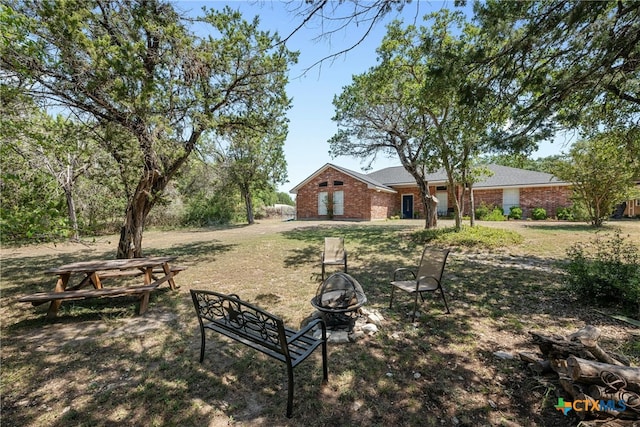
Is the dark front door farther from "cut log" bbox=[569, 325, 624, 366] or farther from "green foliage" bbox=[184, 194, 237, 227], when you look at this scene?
"cut log" bbox=[569, 325, 624, 366]

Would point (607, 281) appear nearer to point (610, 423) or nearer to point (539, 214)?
point (610, 423)

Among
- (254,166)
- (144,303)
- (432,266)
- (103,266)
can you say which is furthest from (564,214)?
(103,266)

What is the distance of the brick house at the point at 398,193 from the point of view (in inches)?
725

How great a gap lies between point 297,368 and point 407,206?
71.9ft

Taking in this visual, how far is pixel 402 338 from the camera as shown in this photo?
3.25 metres

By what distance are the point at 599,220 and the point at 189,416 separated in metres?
17.2

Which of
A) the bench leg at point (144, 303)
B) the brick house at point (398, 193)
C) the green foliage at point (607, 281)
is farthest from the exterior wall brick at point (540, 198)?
the bench leg at point (144, 303)

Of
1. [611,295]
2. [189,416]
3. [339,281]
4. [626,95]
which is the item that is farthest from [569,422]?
[626,95]

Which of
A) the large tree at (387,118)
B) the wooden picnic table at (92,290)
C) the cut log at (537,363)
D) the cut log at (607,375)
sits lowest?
the cut log at (537,363)

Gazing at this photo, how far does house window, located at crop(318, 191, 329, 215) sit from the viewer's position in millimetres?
22734

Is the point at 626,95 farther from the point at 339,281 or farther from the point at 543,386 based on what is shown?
the point at 339,281

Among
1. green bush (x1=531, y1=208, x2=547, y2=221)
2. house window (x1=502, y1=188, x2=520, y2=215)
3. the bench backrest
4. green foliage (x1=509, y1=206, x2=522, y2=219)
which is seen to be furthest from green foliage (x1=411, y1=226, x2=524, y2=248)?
house window (x1=502, y1=188, x2=520, y2=215)

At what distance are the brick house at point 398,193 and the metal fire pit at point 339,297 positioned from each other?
17217 millimetres

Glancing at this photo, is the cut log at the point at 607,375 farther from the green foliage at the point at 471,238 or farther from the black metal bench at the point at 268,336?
the green foliage at the point at 471,238
